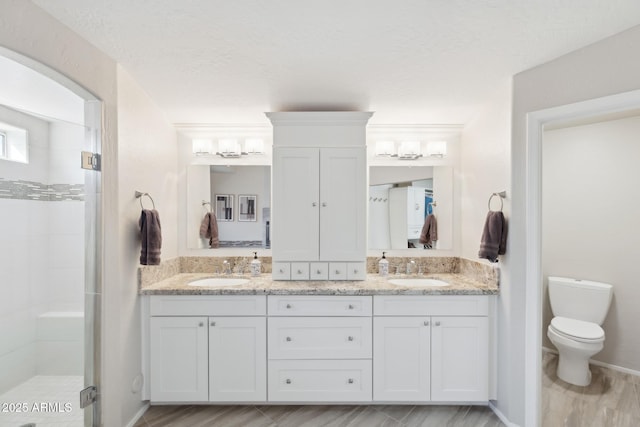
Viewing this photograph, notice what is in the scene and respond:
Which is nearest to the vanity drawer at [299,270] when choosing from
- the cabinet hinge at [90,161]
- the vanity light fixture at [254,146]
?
the vanity light fixture at [254,146]

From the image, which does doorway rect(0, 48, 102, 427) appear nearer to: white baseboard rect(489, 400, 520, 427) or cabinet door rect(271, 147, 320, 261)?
cabinet door rect(271, 147, 320, 261)

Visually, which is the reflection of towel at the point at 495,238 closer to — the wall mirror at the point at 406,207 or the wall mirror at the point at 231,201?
the wall mirror at the point at 406,207

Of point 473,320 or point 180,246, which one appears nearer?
point 473,320

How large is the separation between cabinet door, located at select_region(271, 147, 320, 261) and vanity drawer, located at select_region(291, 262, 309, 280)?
0.04 metres

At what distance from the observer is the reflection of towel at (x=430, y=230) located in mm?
2848

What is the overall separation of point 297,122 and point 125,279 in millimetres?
1638

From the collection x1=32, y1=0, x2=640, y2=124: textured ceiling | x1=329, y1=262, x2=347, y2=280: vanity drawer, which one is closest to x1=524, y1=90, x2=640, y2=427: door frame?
x1=32, y1=0, x2=640, y2=124: textured ceiling

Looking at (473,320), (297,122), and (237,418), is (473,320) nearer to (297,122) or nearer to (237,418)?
(237,418)

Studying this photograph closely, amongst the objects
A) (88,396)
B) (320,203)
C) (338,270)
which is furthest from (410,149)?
(88,396)

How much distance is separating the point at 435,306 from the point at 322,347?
861 millimetres

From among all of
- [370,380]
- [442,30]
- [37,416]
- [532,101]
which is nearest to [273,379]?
[370,380]

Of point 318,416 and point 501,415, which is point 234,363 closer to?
point 318,416

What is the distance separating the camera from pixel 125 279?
2.02 m

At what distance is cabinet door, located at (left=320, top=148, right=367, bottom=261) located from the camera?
2.43 metres
